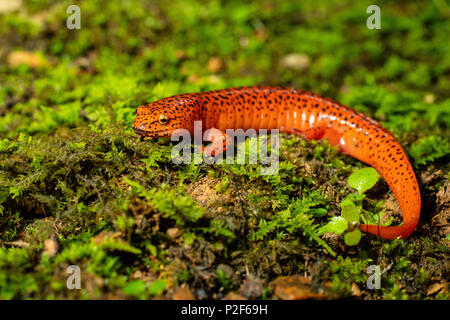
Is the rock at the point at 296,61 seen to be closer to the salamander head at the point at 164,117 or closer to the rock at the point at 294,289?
the salamander head at the point at 164,117

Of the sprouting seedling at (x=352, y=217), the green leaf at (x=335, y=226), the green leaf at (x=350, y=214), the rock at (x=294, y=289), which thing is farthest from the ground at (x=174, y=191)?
the green leaf at (x=350, y=214)

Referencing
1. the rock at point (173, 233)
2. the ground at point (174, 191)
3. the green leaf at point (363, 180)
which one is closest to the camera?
the ground at point (174, 191)

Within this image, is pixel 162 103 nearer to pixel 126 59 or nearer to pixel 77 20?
pixel 126 59

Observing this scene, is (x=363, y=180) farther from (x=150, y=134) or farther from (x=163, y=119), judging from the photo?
(x=150, y=134)

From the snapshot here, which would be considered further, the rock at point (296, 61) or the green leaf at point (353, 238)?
the rock at point (296, 61)

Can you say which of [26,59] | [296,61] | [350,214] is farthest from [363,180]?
[26,59]
